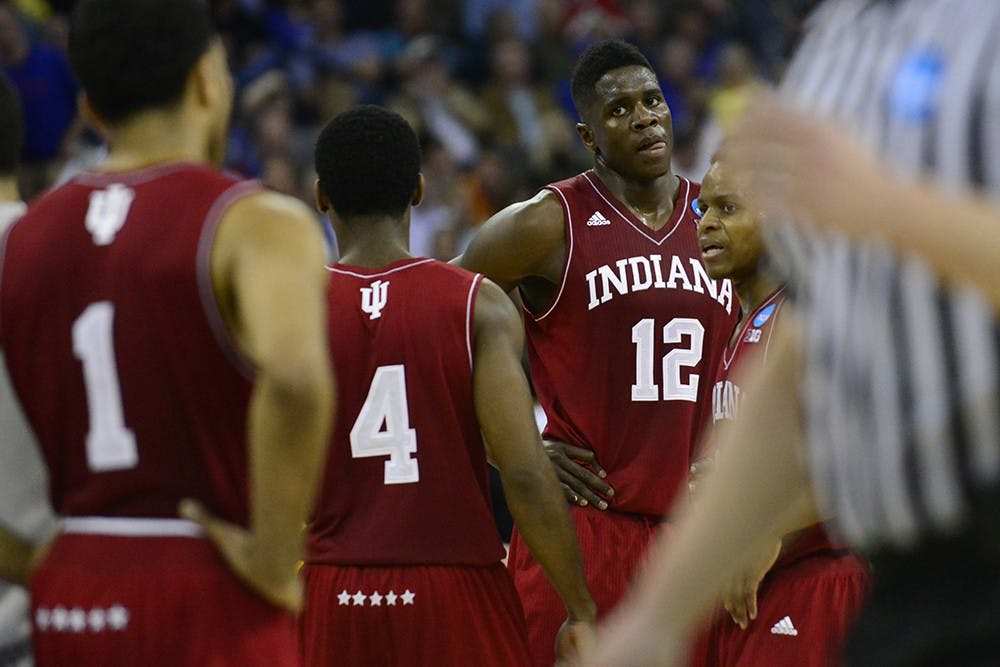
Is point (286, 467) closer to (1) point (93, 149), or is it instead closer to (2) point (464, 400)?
(2) point (464, 400)

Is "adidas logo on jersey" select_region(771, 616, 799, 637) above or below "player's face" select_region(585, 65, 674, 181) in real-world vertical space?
below

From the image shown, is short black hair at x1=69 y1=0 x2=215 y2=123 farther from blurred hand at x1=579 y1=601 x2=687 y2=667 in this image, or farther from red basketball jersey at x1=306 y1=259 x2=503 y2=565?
red basketball jersey at x1=306 y1=259 x2=503 y2=565

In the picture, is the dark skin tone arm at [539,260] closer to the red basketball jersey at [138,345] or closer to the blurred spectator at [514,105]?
the red basketball jersey at [138,345]

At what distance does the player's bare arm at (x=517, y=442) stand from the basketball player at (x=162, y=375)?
1.71 meters

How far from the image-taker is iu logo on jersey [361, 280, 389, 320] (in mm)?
5098

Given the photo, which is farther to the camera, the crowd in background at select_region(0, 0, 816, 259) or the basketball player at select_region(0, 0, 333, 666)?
the crowd in background at select_region(0, 0, 816, 259)

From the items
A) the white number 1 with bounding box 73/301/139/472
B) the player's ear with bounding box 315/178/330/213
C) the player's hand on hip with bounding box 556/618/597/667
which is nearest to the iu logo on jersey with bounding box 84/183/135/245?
the white number 1 with bounding box 73/301/139/472

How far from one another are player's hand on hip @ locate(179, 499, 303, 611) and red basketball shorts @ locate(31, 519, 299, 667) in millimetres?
31

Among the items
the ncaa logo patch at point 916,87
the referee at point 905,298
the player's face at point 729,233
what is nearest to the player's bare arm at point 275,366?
the referee at point 905,298

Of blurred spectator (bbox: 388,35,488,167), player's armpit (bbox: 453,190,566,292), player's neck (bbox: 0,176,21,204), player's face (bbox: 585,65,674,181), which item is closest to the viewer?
player's neck (bbox: 0,176,21,204)

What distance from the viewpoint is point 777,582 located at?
5.29 m

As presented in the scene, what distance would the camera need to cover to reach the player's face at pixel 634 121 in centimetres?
663

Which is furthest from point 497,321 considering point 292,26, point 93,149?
point 292,26

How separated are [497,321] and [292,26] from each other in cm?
1067
